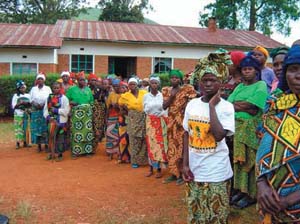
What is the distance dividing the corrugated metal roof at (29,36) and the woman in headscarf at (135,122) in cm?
1000

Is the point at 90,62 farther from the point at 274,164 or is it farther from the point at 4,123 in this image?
the point at 274,164

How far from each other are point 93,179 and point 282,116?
4726 mm

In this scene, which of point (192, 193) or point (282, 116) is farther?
point (192, 193)

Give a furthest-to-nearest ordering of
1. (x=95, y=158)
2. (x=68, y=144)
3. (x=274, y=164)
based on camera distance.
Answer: (x=68, y=144) < (x=95, y=158) < (x=274, y=164)

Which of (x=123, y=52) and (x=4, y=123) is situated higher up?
(x=123, y=52)

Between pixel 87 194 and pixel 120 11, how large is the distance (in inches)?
1065

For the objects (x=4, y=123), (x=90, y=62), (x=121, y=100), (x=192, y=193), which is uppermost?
(x=90, y=62)

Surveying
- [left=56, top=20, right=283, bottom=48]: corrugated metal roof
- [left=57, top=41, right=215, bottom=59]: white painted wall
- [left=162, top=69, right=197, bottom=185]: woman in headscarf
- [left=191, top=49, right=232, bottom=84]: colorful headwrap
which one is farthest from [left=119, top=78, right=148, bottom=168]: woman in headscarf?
[left=57, top=41, right=215, bottom=59]: white painted wall

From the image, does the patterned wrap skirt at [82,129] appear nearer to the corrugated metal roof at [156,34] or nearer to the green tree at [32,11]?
the corrugated metal roof at [156,34]

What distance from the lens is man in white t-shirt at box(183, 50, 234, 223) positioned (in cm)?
273

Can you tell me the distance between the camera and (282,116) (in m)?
1.77

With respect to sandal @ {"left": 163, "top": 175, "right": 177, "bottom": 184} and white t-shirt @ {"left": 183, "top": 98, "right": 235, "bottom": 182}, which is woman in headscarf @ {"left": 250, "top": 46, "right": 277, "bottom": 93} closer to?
white t-shirt @ {"left": 183, "top": 98, "right": 235, "bottom": 182}

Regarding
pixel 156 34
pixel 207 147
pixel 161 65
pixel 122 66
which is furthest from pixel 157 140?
pixel 122 66

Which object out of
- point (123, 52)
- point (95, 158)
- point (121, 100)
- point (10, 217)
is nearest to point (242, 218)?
point (10, 217)
